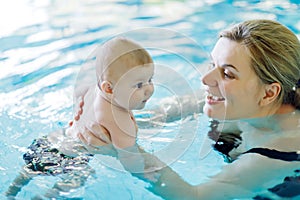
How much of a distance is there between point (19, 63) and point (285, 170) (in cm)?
162

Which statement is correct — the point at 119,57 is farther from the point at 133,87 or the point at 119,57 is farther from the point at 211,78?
the point at 211,78

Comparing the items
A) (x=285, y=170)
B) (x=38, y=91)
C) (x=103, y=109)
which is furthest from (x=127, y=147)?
(x=38, y=91)

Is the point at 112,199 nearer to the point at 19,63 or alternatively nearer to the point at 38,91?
the point at 38,91

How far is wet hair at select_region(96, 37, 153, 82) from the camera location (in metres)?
1.68

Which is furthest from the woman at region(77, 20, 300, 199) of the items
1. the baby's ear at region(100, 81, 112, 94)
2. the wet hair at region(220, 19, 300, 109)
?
the baby's ear at region(100, 81, 112, 94)

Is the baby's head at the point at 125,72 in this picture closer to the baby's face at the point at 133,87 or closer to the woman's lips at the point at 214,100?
the baby's face at the point at 133,87

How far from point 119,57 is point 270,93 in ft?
1.59

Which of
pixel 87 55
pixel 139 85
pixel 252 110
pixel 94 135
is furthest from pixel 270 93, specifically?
pixel 87 55

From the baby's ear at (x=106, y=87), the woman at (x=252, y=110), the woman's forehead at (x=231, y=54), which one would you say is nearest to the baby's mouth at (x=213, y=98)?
the woman at (x=252, y=110)

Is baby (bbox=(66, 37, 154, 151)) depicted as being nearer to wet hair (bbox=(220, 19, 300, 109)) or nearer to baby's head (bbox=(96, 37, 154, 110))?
baby's head (bbox=(96, 37, 154, 110))

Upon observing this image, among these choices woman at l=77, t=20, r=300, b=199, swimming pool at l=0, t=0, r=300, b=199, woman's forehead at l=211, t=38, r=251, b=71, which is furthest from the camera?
swimming pool at l=0, t=0, r=300, b=199

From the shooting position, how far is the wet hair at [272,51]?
1715 mm

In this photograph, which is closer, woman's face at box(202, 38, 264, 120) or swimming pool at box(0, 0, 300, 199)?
woman's face at box(202, 38, 264, 120)

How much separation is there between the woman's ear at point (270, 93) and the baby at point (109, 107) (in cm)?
35
